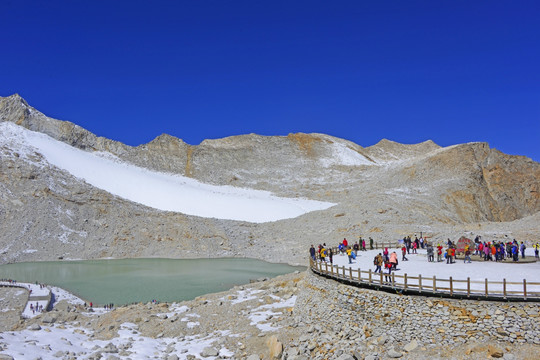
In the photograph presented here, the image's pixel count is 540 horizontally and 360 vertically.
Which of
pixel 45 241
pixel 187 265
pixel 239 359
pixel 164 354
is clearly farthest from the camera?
pixel 45 241

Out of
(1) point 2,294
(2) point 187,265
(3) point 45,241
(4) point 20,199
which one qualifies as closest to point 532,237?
(2) point 187,265

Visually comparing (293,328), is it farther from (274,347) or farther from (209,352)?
(209,352)

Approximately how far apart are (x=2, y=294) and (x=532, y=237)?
47.5m

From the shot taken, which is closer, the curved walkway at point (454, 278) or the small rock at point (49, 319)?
the curved walkway at point (454, 278)

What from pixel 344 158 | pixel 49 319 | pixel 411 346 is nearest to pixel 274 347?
pixel 411 346

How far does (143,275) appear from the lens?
45.3 m

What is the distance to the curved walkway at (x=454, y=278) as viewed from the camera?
15598 millimetres

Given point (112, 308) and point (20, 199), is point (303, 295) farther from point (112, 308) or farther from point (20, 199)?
point (20, 199)

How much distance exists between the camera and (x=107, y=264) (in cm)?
5416

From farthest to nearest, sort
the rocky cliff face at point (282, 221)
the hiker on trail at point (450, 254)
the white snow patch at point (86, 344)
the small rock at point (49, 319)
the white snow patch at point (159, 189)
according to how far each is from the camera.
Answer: the white snow patch at point (159, 189)
the rocky cliff face at point (282, 221)
the small rock at point (49, 319)
the hiker on trail at point (450, 254)
the white snow patch at point (86, 344)

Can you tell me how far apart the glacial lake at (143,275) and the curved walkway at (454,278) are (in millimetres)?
16571

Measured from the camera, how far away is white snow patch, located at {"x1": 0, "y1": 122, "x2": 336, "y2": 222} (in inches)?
3012

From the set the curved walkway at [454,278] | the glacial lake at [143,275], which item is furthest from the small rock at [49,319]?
the curved walkway at [454,278]

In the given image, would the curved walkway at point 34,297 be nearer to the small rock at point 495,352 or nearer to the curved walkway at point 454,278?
the curved walkway at point 454,278
